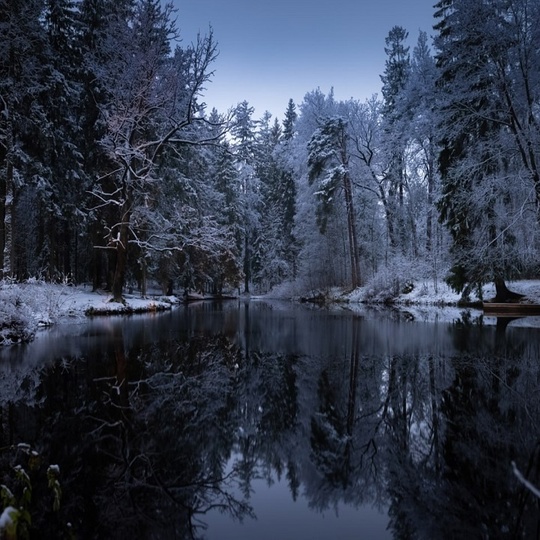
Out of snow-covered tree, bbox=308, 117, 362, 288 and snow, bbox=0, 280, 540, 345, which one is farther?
snow-covered tree, bbox=308, 117, 362, 288

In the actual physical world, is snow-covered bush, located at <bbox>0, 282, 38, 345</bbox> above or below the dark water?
above

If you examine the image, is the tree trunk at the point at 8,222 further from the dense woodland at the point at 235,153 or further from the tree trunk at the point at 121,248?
the tree trunk at the point at 121,248

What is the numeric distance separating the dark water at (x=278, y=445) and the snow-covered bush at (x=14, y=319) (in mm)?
2494

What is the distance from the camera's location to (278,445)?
11.6ft

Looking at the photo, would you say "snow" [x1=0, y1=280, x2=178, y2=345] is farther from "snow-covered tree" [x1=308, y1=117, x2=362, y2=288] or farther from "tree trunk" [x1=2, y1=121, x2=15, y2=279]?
"snow-covered tree" [x1=308, y1=117, x2=362, y2=288]

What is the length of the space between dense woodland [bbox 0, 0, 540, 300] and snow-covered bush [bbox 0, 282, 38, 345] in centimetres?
386

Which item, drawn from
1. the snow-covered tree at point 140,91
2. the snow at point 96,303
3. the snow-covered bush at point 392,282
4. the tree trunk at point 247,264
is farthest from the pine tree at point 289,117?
the snow-covered tree at point 140,91

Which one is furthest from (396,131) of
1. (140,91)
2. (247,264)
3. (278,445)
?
(247,264)

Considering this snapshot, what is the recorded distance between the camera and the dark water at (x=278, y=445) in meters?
2.39

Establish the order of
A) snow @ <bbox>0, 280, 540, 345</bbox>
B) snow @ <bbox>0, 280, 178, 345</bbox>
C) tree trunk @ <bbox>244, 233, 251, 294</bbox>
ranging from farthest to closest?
tree trunk @ <bbox>244, 233, 251, 294</bbox> < snow @ <bbox>0, 280, 540, 345</bbox> < snow @ <bbox>0, 280, 178, 345</bbox>

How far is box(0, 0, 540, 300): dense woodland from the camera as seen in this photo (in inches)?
585

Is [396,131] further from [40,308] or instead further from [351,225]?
[40,308]

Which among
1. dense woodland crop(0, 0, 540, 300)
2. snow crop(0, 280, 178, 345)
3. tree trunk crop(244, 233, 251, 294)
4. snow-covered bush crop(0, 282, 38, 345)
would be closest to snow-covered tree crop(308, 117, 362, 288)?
dense woodland crop(0, 0, 540, 300)

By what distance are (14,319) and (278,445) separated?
8.45 m
